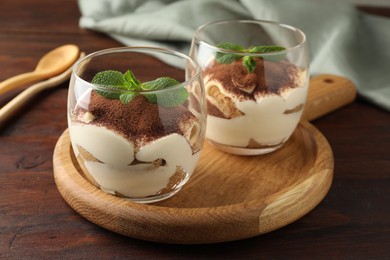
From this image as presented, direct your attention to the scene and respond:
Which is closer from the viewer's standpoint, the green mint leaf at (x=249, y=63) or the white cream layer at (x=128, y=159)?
the white cream layer at (x=128, y=159)

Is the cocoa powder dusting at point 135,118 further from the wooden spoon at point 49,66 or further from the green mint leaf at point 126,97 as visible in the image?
the wooden spoon at point 49,66

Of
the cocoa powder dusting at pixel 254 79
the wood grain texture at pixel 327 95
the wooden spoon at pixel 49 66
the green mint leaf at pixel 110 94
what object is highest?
the green mint leaf at pixel 110 94

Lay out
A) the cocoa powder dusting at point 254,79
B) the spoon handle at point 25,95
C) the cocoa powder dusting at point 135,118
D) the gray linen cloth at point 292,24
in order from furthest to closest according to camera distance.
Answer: the gray linen cloth at point 292,24 < the spoon handle at point 25,95 < the cocoa powder dusting at point 254,79 < the cocoa powder dusting at point 135,118

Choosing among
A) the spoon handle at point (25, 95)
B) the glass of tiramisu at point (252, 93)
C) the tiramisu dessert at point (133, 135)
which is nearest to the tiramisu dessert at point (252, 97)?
the glass of tiramisu at point (252, 93)

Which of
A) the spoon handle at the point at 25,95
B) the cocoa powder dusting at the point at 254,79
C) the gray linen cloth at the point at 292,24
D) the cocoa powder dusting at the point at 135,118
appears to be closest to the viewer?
the cocoa powder dusting at the point at 135,118

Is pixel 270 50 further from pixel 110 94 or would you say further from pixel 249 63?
pixel 110 94

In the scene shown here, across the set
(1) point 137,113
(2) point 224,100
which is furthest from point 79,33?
(1) point 137,113

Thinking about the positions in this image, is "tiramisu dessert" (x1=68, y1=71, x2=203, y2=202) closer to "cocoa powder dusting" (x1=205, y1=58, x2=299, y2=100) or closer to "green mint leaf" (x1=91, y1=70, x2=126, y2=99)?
"green mint leaf" (x1=91, y1=70, x2=126, y2=99)

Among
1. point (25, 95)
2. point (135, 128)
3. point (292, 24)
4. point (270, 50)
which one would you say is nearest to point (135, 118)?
point (135, 128)
